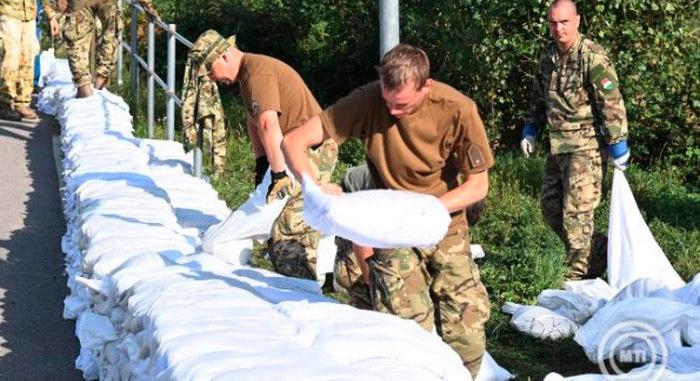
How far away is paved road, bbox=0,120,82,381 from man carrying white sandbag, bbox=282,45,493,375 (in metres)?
1.67

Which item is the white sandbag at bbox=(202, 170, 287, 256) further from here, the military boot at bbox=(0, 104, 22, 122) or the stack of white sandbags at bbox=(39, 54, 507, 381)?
the military boot at bbox=(0, 104, 22, 122)

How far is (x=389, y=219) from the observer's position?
5.27m

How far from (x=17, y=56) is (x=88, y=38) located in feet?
2.34

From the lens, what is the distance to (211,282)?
19.4 feet

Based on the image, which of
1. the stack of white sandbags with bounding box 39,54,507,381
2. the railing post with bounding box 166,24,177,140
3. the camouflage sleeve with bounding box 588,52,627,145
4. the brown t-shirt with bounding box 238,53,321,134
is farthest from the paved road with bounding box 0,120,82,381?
the camouflage sleeve with bounding box 588,52,627,145

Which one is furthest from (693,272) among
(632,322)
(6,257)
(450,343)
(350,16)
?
(350,16)

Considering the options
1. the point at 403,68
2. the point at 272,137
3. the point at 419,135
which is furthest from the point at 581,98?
the point at 403,68

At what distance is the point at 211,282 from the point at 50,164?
6434 millimetres

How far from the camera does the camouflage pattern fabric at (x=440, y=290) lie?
18.8ft

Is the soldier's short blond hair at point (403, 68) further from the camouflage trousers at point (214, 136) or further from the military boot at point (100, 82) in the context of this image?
the military boot at point (100, 82)

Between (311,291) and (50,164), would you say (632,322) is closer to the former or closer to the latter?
(311,291)

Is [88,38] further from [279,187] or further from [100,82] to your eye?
[279,187]

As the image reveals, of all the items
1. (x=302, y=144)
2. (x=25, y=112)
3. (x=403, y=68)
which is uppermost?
(x=403, y=68)

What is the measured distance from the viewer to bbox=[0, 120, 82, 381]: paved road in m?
6.64
